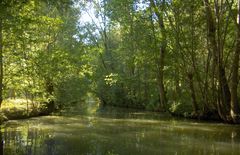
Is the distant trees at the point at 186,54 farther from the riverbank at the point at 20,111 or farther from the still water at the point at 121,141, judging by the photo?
the riverbank at the point at 20,111

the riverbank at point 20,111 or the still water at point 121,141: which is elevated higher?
the riverbank at point 20,111

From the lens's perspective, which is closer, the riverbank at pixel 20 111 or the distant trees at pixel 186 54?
the distant trees at pixel 186 54

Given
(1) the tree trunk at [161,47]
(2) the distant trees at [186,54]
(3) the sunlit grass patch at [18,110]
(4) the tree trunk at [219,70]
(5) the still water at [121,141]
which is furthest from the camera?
Result: (1) the tree trunk at [161,47]

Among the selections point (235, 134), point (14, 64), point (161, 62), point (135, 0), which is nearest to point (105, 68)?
point (161, 62)

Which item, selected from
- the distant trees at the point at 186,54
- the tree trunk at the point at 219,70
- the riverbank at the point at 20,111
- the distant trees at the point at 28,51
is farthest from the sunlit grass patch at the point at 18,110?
the tree trunk at the point at 219,70

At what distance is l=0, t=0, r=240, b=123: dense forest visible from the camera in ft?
62.1

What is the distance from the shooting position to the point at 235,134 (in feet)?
60.6

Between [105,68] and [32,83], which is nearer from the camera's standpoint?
[32,83]

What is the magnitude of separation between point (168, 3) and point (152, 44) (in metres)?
4.52

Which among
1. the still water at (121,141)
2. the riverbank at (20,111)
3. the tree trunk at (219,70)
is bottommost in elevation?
the still water at (121,141)

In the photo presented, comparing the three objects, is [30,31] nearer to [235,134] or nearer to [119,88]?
[235,134]

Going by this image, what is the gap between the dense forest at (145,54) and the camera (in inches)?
745

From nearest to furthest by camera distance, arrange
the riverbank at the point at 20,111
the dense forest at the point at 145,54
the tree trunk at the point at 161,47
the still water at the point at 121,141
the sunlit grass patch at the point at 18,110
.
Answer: the still water at the point at 121,141 < the dense forest at the point at 145,54 < the riverbank at the point at 20,111 < the sunlit grass patch at the point at 18,110 < the tree trunk at the point at 161,47

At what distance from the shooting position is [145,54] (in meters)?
32.0
